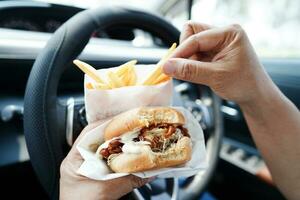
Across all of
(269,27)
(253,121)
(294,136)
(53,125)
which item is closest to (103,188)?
(53,125)

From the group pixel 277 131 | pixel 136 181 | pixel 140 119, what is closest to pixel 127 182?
pixel 136 181

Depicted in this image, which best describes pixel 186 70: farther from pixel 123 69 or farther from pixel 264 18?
pixel 264 18

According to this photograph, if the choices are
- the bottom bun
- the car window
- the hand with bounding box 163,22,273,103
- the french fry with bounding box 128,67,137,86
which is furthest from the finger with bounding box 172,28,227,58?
the car window

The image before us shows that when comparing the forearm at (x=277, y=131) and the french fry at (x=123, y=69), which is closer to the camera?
the french fry at (x=123, y=69)

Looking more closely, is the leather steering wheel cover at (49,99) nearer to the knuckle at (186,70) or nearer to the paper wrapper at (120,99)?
the paper wrapper at (120,99)

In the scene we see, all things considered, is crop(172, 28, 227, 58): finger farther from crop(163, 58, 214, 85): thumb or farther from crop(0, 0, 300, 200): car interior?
crop(0, 0, 300, 200): car interior

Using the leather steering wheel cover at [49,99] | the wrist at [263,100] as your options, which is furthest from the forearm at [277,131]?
the leather steering wheel cover at [49,99]

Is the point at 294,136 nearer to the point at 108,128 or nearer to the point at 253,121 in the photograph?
the point at 253,121
